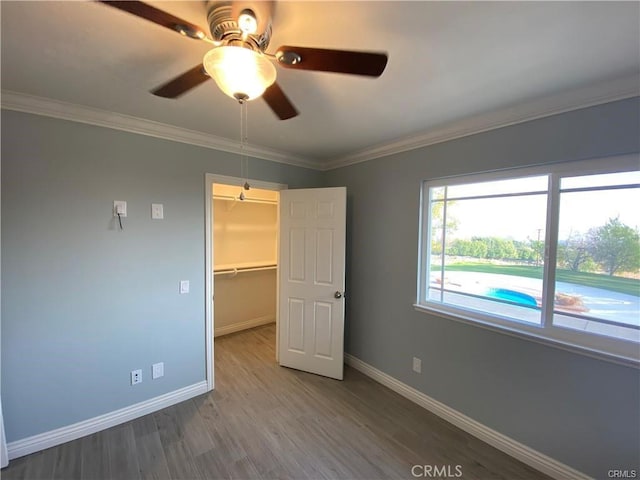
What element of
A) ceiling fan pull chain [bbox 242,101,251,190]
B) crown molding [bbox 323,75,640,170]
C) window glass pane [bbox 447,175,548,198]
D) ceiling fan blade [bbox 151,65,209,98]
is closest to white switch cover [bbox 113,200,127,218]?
ceiling fan pull chain [bbox 242,101,251,190]

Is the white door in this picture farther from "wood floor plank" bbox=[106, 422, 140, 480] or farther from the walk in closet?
"wood floor plank" bbox=[106, 422, 140, 480]

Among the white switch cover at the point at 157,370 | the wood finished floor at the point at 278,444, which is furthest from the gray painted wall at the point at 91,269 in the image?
the wood finished floor at the point at 278,444

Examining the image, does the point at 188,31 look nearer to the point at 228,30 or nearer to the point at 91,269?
the point at 228,30

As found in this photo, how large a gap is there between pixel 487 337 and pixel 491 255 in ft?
2.05

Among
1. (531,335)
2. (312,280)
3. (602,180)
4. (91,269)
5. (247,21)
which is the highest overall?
(247,21)

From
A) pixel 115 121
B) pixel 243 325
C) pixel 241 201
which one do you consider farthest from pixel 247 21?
pixel 243 325

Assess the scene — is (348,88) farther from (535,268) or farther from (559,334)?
(559,334)

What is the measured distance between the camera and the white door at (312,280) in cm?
286

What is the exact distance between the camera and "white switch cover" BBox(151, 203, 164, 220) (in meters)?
2.27

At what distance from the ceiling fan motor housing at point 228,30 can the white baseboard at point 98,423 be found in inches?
107

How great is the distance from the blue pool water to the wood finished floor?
1.08m

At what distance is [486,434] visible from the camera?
2.04m

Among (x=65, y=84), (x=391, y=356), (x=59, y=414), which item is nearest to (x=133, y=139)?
(x=65, y=84)

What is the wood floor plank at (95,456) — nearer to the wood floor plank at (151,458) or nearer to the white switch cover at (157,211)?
the wood floor plank at (151,458)
